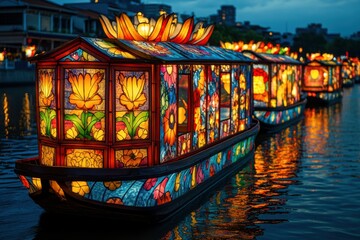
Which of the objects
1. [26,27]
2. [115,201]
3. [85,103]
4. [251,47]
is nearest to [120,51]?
[85,103]

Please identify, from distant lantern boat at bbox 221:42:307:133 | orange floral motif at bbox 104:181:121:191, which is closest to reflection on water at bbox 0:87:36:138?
distant lantern boat at bbox 221:42:307:133

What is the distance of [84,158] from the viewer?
11.0 metres

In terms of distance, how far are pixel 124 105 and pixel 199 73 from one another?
10.8 feet

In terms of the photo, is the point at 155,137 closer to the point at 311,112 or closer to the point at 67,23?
the point at 311,112

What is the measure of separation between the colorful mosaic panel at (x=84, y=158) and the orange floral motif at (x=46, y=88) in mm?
1102

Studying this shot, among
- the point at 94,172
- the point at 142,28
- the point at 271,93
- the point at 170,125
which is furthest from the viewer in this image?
the point at 271,93

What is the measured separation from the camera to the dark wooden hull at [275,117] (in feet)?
86.6

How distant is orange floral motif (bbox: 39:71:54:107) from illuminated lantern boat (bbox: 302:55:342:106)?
115ft

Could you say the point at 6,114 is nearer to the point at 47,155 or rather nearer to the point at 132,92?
the point at 47,155

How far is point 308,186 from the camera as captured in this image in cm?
1559

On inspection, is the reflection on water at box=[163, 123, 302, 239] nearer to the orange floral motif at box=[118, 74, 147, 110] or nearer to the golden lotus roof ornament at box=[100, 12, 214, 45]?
the orange floral motif at box=[118, 74, 147, 110]

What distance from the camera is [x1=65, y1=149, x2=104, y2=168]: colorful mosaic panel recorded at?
10969 mm

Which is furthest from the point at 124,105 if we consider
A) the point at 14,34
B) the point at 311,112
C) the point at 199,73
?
the point at 14,34

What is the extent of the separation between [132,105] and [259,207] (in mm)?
4303
